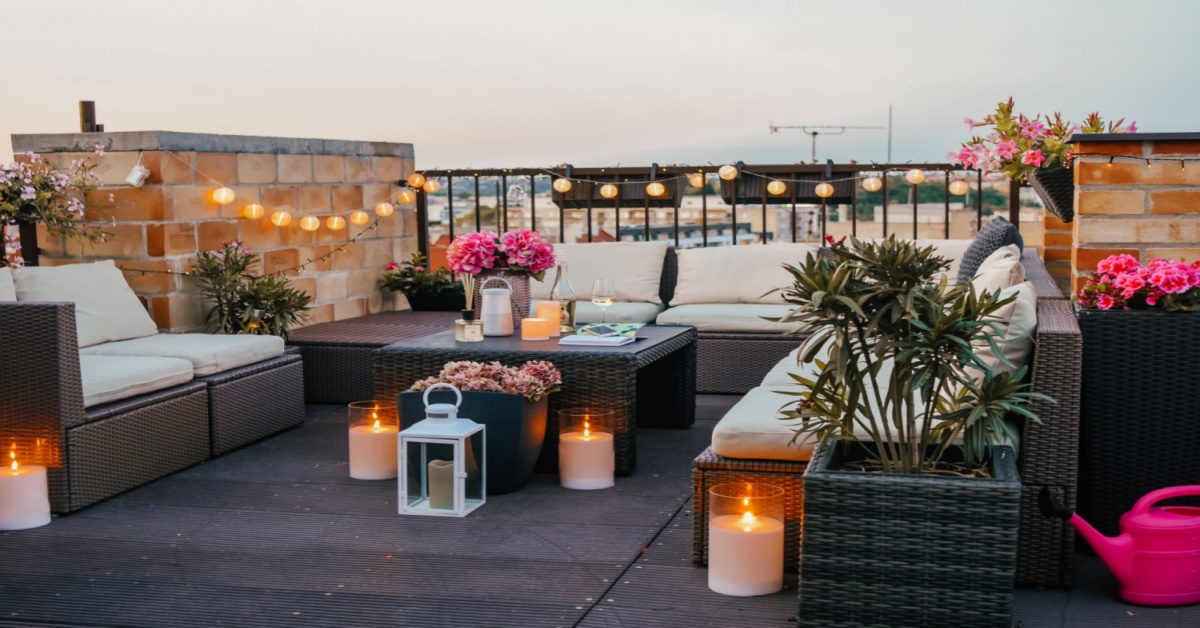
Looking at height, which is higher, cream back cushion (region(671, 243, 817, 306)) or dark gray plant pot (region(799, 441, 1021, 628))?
cream back cushion (region(671, 243, 817, 306))

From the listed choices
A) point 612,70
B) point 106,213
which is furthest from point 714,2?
point 106,213

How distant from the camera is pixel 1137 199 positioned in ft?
11.6

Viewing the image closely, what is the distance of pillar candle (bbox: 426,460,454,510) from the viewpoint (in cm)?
369

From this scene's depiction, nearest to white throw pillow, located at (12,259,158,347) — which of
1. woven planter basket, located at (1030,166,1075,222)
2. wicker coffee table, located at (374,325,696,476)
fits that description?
wicker coffee table, located at (374,325,696,476)

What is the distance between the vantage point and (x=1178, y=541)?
2.79 meters

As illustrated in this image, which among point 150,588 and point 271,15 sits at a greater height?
point 271,15

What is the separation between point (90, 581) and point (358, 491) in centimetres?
108

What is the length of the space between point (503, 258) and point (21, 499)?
197 centimetres

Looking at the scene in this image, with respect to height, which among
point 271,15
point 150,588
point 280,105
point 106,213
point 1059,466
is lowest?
point 150,588

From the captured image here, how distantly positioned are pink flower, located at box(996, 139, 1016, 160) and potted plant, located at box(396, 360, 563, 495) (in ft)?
5.62

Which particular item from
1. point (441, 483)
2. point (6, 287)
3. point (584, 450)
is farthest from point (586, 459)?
point (6, 287)

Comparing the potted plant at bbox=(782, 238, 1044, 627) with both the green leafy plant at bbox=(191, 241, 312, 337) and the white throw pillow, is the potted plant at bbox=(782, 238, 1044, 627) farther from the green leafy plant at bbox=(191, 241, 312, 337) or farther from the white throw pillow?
the green leafy plant at bbox=(191, 241, 312, 337)

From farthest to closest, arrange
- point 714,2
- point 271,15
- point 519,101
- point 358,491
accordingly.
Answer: point 519,101 → point 714,2 → point 271,15 → point 358,491

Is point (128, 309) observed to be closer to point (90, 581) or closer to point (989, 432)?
point (90, 581)
